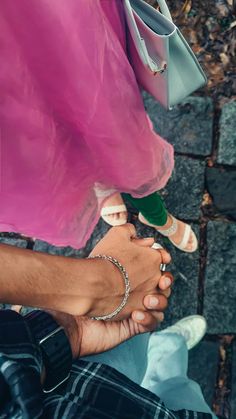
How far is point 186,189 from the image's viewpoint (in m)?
2.09

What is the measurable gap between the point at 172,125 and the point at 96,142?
Answer: 947mm

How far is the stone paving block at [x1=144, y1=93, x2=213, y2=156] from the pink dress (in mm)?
588

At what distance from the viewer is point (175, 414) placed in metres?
1.14

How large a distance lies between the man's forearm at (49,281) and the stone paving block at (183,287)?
85 centimetres

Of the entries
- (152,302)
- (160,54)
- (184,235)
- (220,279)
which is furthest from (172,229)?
(160,54)

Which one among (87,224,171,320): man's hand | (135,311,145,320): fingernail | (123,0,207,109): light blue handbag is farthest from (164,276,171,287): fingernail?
(123,0,207,109): light blue handbag

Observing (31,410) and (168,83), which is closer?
(31,410)

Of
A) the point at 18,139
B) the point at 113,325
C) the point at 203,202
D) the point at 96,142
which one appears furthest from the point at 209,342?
the point at 18,139

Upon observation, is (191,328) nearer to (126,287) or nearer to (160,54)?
(126,287)

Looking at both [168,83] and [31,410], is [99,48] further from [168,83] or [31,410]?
[31,410]

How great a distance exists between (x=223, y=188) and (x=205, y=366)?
2.43ft

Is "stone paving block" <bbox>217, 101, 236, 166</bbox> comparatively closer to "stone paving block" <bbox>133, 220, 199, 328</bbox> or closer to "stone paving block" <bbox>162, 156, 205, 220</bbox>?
"stone paving block" <bbox>162, 156, 205, 220</bbox>

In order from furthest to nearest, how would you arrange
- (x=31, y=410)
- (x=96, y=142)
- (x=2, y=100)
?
(x=96, y=142)
(x=2, y=100)
(x=31, y=410)

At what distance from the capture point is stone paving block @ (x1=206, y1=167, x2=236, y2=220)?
2.03m
